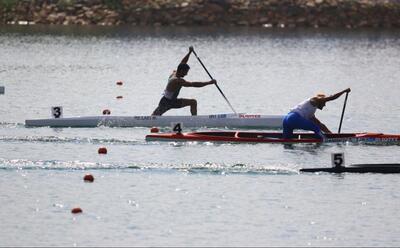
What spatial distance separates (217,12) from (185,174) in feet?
193

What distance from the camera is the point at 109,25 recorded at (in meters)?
98.2

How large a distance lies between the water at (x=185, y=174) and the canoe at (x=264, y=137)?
25cm

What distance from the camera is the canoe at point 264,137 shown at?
148 feet

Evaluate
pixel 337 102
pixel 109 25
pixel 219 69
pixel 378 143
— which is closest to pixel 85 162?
pixel 378 143

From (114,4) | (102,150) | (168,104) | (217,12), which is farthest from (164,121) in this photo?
(114,4)

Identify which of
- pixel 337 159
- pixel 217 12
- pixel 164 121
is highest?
pixel 217 12

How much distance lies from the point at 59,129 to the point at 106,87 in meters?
16.6

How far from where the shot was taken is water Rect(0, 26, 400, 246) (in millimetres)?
34531

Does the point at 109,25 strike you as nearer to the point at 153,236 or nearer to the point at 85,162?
the point at 85,162

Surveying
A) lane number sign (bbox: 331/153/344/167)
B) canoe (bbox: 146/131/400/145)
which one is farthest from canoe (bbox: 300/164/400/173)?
canoe (bbox: 146/131/400/145)

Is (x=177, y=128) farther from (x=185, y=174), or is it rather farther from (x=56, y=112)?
(x=56, y=112)

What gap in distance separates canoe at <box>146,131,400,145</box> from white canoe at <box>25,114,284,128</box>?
10.6 feet

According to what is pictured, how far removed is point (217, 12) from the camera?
98688 mm

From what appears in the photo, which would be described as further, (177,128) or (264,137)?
(177,128)
